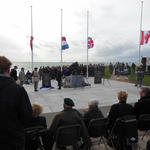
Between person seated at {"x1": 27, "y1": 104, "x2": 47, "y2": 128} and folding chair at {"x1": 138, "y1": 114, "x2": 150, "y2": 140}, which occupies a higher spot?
person seated at {"x1": 27, "y1": 104, "x2": 47, "y2": 128}

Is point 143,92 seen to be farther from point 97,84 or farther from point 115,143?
point 97,84

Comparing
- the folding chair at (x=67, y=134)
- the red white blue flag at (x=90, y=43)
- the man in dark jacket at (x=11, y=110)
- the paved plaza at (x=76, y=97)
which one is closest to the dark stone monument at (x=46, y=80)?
the paved plaza at (x=76, y=97)

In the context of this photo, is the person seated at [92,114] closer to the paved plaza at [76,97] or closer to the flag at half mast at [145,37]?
the paved plaza at [76,97]

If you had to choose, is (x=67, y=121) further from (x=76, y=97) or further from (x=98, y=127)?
(x=76, y=97)

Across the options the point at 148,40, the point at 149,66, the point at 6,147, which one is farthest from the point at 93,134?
the point at 149,66

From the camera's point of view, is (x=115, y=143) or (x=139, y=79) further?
(x=139, y=79)

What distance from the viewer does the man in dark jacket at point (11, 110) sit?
68.6 inches

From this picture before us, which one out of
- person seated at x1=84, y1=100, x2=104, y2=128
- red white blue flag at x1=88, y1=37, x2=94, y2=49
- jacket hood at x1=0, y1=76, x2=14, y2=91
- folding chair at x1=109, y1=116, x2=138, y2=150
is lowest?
folding chair at x1=109, y1=116, x2=138, y2=150

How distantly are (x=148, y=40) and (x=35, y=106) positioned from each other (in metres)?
16.1

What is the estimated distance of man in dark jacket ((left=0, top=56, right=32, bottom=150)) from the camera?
1.74 meters

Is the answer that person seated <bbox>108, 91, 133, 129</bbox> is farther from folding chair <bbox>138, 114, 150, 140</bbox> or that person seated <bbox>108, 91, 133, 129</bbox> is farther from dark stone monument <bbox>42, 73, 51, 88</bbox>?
dark stone monument <bbox>42, 73, 51, 88</bbox>

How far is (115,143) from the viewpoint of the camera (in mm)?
3352

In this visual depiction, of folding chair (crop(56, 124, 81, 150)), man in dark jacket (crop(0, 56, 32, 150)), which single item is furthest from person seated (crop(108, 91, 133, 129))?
man in dark jacket (crop(0, 56, 32, 150))

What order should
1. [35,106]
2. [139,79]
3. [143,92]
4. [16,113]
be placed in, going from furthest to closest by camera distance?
[139,79] → [143,92] → [35,106] → [16,113]
